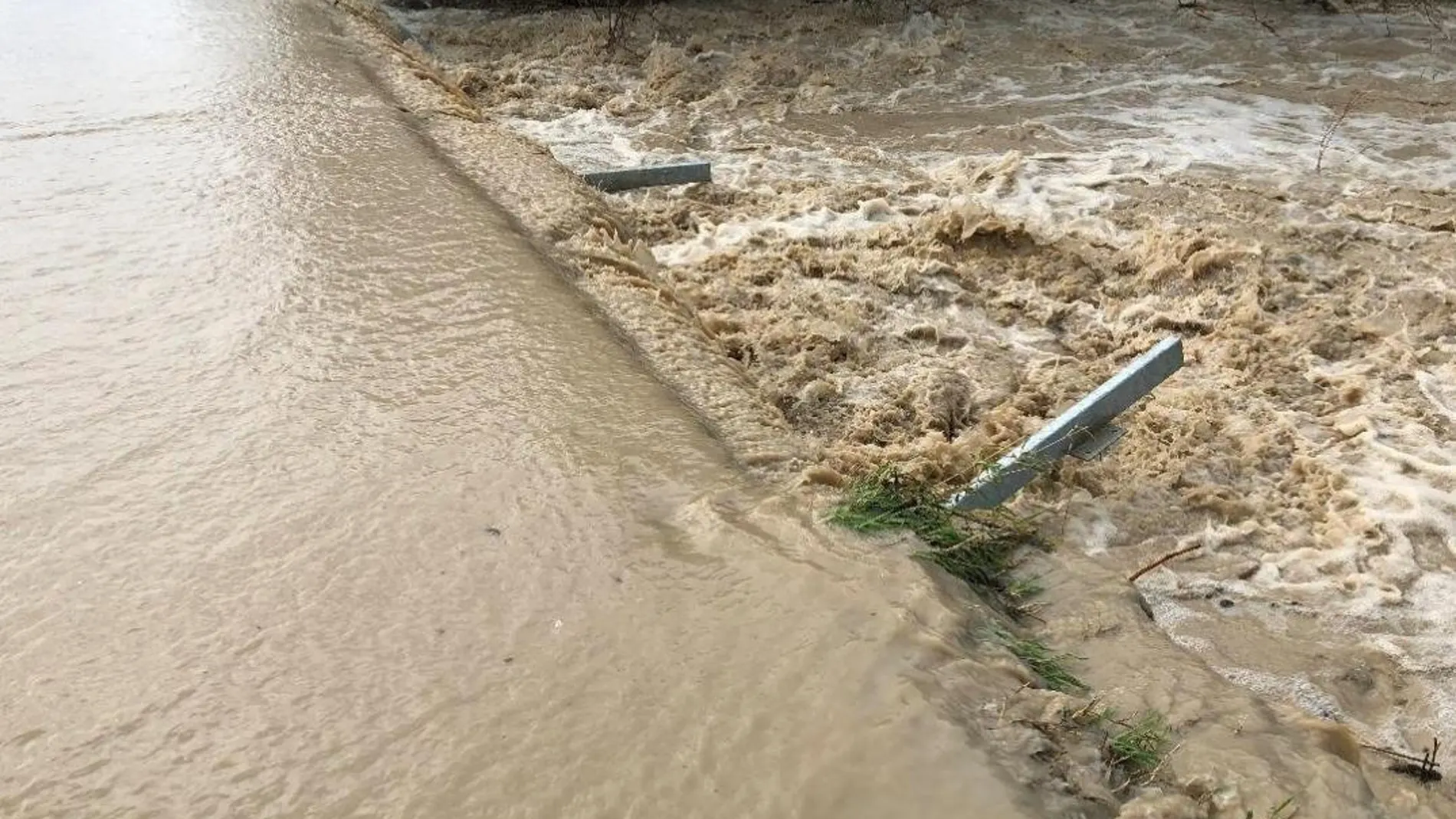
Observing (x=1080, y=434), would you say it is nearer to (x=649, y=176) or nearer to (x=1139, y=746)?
(x=1139, y=746)

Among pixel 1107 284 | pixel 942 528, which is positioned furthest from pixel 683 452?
pixel 1107 284

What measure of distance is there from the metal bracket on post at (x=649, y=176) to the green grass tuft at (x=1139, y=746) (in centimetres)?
425

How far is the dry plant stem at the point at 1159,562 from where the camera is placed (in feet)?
10.6

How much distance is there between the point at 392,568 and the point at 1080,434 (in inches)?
89.1

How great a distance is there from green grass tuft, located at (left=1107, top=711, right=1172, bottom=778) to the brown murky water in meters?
0.33

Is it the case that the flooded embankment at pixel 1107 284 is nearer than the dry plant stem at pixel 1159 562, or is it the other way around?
the flooded embankment at pixel 1107 284

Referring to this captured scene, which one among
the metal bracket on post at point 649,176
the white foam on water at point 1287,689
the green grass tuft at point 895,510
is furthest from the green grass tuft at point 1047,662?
the metal bracket on post at point 649,176

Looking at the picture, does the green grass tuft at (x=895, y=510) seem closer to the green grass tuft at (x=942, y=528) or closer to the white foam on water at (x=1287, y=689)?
the green grass tuft at (x=942, y=528)

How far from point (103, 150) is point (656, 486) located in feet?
12.5

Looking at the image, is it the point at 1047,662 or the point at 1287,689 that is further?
the point at 1287,689

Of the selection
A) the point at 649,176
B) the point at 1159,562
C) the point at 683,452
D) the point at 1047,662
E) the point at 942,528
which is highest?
the point at 649,176

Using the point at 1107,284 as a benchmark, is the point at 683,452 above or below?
above

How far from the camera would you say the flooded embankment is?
117 inches

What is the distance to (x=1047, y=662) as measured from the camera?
2574mm
